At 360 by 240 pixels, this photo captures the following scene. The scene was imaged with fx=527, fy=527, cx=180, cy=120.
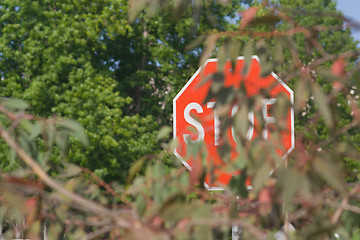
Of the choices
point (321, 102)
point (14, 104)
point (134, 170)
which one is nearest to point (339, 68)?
point (321, 102)

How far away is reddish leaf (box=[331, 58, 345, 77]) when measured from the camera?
3.67 ft

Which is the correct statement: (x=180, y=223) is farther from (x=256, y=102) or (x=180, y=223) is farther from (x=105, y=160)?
(x=105, y=160)

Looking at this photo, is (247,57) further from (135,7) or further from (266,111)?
(135,7)

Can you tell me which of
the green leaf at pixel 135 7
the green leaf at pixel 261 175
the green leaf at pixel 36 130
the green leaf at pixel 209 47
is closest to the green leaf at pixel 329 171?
the green leaf at pixel 261 175

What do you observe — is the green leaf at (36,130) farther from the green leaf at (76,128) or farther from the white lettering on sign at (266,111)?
the white lettering on sign at (266,111)

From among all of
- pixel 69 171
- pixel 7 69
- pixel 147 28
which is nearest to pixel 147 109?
pixel 147 28

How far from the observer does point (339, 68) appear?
112 centimetres

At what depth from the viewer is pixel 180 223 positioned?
0.96 meters

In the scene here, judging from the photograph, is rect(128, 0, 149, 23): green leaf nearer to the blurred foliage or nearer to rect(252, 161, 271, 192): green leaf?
the blurred foliage

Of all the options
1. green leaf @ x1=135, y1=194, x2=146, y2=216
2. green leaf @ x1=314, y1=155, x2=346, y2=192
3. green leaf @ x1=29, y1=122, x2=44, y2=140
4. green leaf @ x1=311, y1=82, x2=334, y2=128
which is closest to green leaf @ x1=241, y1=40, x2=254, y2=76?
green leaf @ x1=311, y1=82, x2=334, y2=128

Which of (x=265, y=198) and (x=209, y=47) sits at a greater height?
(x=209, y=47)

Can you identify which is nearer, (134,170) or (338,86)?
(338,86)

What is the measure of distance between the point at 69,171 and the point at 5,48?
9.96m

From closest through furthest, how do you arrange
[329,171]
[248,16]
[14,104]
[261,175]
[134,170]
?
1. [329,171]
2. [261,175]
3. [248,16]
4. [14,104]
5. [134,170]
